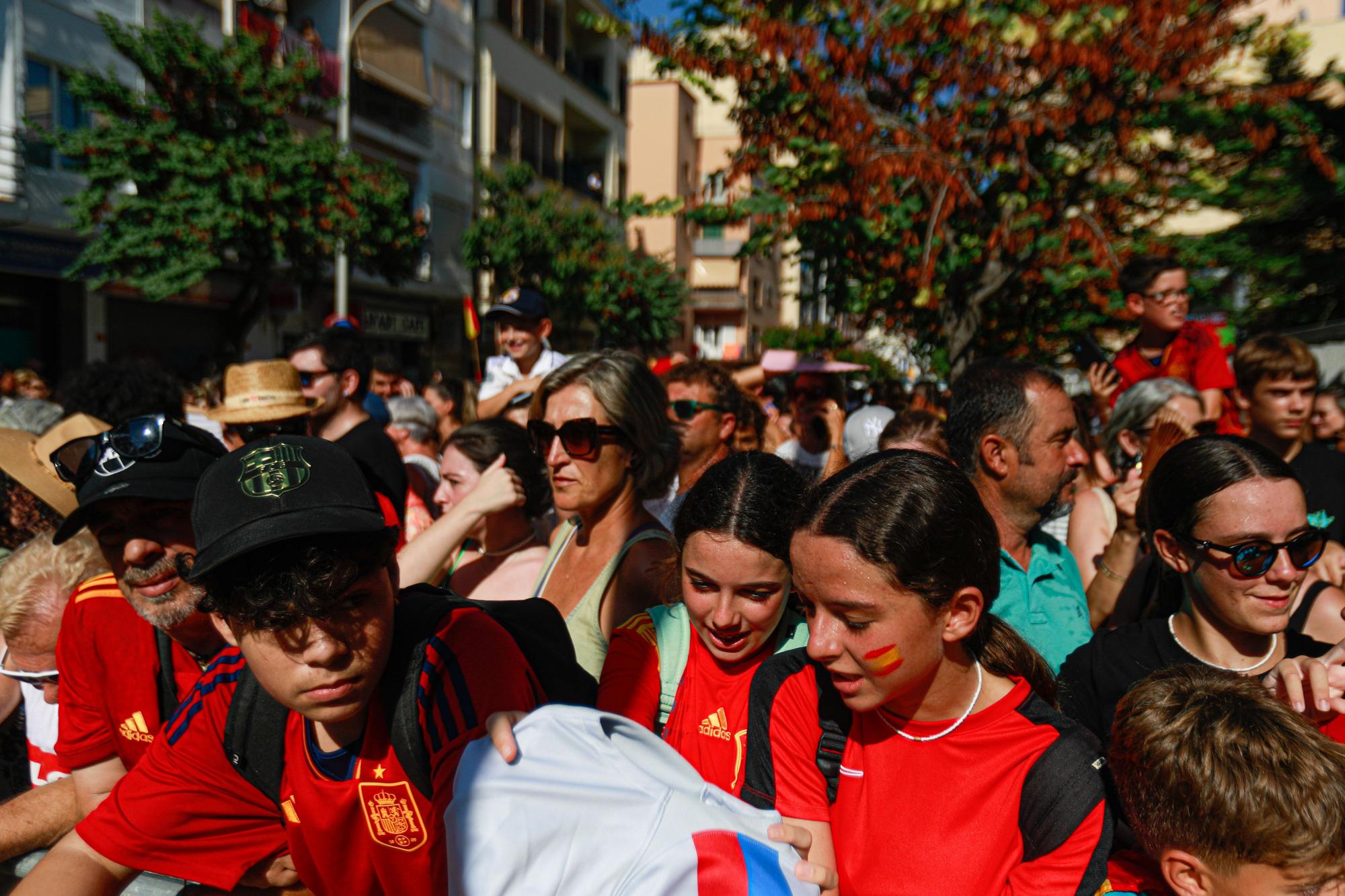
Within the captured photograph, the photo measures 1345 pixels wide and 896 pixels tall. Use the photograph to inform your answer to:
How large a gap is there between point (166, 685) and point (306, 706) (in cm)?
95

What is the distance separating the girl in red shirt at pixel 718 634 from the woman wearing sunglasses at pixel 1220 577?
2.44ft

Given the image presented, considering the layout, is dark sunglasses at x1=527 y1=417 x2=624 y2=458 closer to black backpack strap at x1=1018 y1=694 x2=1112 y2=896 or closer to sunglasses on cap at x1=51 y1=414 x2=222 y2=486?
sunglasses on cap at x1=51 y1=414 x2=222 y2=486

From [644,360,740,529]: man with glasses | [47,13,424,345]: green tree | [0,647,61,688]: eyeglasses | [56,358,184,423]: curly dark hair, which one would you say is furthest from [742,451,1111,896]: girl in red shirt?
[47,13,424,345]: green tree

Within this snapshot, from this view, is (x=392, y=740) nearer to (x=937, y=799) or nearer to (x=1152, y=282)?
(x=937, y=799)

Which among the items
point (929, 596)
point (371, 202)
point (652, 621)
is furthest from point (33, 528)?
point (371, 202)

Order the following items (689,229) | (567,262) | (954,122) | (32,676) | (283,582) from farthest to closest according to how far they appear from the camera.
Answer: (689,229) → (567,262) → (954,122) → (32,676) → (283,582)

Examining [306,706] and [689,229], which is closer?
[306,706]

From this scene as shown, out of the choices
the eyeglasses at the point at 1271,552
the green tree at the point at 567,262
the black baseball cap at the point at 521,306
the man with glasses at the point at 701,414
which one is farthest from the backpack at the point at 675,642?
the green tree at the point at 567,262

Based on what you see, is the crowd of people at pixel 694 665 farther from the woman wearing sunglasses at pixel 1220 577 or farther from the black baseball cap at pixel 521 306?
the black baseball cap at pixel 521 306

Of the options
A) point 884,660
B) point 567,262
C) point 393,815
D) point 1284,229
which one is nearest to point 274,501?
point 393,815

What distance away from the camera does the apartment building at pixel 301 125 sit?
48.6 ft

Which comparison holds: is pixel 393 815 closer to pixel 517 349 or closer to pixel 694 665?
pixel 694 665

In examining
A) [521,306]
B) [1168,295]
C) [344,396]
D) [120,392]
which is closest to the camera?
[120,392]

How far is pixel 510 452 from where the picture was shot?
397 centimetres
